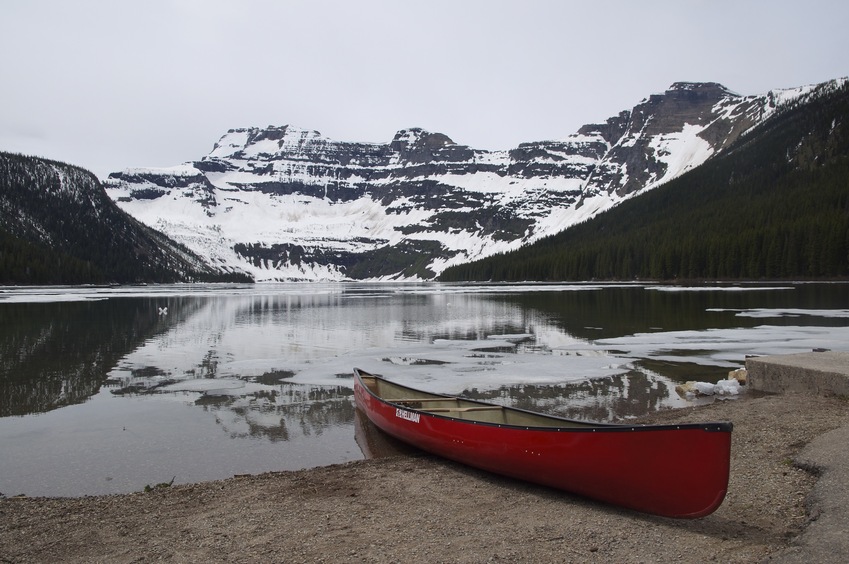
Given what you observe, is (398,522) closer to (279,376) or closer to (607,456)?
(607,456)

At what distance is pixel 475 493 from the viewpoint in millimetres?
10352

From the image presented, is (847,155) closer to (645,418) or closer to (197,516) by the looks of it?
(645,418)

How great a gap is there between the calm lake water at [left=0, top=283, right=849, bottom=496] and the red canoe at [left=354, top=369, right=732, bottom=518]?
3405 mm

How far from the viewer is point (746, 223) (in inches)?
4857

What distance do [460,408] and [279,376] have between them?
11101 mm

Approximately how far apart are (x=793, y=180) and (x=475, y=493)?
162 meters

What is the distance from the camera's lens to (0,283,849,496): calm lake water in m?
13.3

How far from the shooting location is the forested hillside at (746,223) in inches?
3931

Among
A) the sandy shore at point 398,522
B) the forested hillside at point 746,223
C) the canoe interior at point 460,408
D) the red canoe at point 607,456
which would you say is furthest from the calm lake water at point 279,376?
the forested hillside at point 746,223

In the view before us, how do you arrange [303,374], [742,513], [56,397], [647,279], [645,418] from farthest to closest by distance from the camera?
[647,279]
[303,374]
[56,397]
[645,418]
[742,513]

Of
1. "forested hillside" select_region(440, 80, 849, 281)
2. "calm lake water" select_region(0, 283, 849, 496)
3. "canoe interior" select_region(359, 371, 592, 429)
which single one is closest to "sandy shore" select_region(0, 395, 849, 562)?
"canoe interior" select_region(359, 371, 592, 429)

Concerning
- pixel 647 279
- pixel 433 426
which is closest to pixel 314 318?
pixel 433 426

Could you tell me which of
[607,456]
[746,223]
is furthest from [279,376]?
[746,223]

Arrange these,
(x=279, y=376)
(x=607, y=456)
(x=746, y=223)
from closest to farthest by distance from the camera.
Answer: (x=607, y=456)
(x=279, y=376)
(x=746, y=223)
